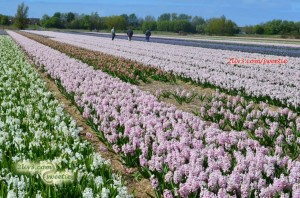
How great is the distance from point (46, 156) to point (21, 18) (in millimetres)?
135568

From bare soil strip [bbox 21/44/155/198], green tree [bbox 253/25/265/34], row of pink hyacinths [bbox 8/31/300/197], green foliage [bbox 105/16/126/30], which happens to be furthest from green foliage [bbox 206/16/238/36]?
bare soil strip [bbox 21/44/155/198]

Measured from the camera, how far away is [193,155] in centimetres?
630

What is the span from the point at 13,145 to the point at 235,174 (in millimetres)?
4019

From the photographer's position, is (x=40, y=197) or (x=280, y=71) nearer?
(x=40, y=197)

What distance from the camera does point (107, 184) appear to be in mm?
5777

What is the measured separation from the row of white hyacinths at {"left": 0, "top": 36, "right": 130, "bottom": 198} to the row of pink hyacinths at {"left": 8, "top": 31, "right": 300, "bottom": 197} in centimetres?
68

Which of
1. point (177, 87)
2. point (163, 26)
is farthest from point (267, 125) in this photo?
point (163, 26)

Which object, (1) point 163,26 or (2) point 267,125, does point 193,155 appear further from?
(1) point 163,26

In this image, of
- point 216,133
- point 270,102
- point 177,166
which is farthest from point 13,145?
point 270,102

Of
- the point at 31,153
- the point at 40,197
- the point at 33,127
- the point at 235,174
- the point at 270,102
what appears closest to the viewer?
the point at 40,197

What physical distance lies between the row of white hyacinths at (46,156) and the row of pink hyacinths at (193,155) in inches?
26.8

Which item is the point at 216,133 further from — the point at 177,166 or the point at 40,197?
the point at 40,197

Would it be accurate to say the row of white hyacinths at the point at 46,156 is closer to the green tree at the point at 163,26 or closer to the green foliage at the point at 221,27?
the green foliage at the point at 221,27

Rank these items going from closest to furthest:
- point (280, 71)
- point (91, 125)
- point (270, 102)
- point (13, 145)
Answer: point (13, 145)
point (91, 125)
point (270, 102)
point (280, 71)
